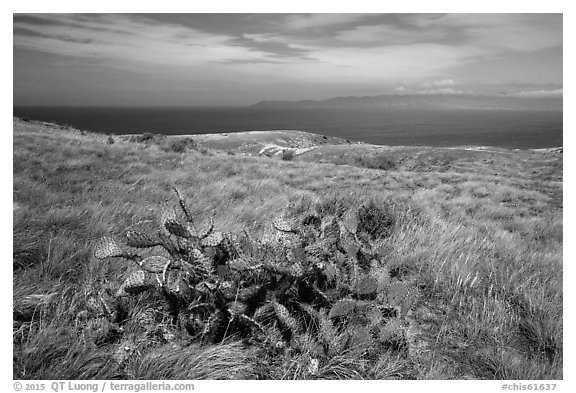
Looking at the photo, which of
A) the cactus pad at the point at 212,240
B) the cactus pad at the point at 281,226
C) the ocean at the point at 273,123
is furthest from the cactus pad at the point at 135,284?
the ocean at the point at 273,123

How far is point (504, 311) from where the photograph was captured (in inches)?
101

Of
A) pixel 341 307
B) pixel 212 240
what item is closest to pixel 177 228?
pixel 212 240

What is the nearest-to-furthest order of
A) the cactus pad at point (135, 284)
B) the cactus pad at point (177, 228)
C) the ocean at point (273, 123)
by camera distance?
the cactus pad at point (135, 284), the cactus pad at point (177, 228), the ocean at point (273, 123)

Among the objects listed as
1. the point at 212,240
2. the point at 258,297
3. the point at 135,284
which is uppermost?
the point at 212,240

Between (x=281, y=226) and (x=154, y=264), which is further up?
(x=281, y=226)

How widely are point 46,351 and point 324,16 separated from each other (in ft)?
11.1

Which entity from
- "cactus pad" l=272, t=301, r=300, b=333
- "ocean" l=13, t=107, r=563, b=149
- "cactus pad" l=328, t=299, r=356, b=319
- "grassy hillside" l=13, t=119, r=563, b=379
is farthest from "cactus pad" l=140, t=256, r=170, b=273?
"ocean" l=13, t=107, r=563, b=149

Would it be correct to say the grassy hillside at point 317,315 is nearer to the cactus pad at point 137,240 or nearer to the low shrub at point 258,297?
the low shrub at point 258,297

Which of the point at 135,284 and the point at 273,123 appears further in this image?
the point at 273,123

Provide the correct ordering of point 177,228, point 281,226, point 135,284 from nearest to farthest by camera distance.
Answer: point 135,284
point 177,228
point 281,226

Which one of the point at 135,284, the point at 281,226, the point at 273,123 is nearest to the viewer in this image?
the point at 135,284

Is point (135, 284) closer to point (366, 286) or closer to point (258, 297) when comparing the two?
point (258, 297)

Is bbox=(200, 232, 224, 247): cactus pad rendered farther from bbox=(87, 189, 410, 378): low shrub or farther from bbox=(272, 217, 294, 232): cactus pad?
bbox=(272, 217, 294, 232): cactus pad
